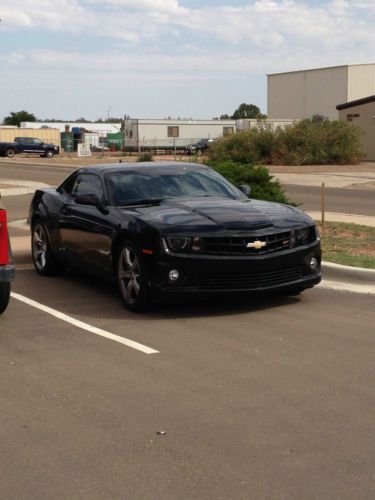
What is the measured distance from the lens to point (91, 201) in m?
9.77

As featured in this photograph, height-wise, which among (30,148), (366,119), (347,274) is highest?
(366,119)

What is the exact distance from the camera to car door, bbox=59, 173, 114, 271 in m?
9.27

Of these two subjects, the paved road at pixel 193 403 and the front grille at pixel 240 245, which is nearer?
the paved road at pixel 193 403

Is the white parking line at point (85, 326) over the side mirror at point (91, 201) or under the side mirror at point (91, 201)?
under

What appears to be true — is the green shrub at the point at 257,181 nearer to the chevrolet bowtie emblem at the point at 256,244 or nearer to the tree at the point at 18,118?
the chevrolet bowtie emblem at the point at 256,244

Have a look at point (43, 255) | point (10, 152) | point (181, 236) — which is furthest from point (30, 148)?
point (181, 236)

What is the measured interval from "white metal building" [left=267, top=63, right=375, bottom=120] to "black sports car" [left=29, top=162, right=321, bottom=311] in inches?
2758

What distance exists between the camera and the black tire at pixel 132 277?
8.42 meters

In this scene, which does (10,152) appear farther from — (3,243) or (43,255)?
(3,243)

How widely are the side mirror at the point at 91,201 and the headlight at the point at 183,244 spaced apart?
1335 mm

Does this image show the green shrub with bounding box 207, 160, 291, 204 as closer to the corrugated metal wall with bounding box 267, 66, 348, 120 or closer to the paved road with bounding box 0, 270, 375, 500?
the paved road with bounding box 0, 270, 375, 500

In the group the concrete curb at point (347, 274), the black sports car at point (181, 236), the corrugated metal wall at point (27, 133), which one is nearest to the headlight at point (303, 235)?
the black sports car at point (181, 236)

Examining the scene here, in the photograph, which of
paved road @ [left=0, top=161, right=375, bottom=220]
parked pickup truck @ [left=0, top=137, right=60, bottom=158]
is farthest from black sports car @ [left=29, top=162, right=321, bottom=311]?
parked pickup truck @ [left=0, top=137, right=60, bottom=158]

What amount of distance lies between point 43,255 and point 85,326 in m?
3.12
